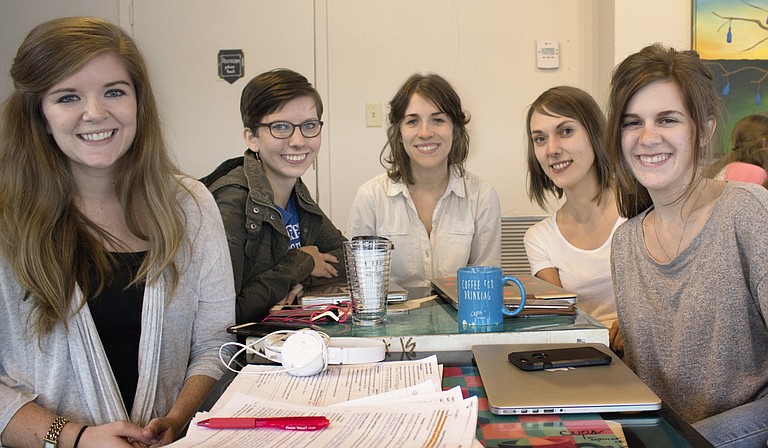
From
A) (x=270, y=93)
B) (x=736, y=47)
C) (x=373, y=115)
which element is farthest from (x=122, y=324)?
(x=736, y=47)

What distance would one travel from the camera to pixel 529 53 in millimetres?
3738

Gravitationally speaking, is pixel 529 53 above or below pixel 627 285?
above

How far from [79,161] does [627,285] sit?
44.0 inches

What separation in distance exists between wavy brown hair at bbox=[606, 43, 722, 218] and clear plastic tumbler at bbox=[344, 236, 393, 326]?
1.94 feet

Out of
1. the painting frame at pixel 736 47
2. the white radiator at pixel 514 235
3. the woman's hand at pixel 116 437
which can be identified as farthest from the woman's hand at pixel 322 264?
the painting frame at pixel 736 47

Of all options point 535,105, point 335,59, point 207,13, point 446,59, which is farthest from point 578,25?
point 207,13

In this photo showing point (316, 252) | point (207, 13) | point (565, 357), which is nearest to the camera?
point (565, 357)

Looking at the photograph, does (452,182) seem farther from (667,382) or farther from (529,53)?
(529,53)

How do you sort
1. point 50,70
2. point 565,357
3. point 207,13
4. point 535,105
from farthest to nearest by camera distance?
point 207,13 < point 535,105 < point 50,70 < point 565,357

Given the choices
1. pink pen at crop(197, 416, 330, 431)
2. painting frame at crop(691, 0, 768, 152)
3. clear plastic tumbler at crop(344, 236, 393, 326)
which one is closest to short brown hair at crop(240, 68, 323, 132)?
clear plastic tumbler at crop(344, 236, 393, 326)

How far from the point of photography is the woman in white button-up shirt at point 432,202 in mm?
2414

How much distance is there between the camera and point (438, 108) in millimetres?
2416

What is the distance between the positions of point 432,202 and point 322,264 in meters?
0.69

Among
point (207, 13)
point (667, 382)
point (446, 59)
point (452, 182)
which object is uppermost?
point (207, 13)
